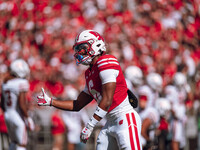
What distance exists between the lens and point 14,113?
287 inches

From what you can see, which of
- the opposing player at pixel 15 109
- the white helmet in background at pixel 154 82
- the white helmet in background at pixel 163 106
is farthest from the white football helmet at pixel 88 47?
the white helmet in background at pixel 163 106

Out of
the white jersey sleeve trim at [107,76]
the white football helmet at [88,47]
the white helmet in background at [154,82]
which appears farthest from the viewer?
the white helmet in background at [154,82]

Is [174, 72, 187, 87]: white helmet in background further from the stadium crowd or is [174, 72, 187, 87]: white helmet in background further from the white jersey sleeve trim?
the white jersey sleeve trim

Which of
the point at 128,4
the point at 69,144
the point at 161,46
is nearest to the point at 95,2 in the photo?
the point at 128,4

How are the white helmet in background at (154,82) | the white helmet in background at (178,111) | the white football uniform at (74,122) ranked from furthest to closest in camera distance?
the white football uniform at (74,122), the white helmet in background at (178,111), the white helmet in background at (154,82)

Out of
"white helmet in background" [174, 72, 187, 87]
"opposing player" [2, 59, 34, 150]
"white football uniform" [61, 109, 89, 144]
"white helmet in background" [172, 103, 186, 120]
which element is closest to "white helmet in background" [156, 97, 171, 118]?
"white helmet in background" [172, 103, 186, 120]

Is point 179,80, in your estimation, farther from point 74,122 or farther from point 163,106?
point 74,122

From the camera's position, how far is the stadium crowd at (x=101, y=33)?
11812mm

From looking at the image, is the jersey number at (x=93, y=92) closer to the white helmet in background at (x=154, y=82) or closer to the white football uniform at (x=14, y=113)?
the white football uniform at (x=14, y=113)

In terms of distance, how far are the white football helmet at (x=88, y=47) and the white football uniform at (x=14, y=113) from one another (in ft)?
8.75

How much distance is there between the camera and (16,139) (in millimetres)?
7277

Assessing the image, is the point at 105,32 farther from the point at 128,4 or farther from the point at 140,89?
the point at 140,89

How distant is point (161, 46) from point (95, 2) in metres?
2.88

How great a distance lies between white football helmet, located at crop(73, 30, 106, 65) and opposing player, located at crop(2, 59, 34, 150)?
2.63 metres
